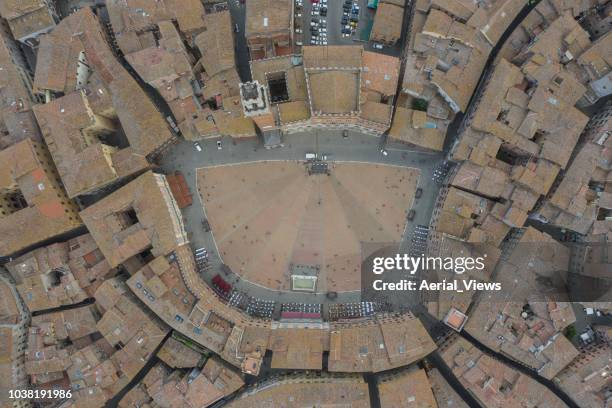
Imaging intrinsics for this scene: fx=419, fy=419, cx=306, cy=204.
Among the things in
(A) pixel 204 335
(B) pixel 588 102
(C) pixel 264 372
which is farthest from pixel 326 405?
(B) pixel 588 102

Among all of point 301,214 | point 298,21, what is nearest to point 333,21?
point 298,21

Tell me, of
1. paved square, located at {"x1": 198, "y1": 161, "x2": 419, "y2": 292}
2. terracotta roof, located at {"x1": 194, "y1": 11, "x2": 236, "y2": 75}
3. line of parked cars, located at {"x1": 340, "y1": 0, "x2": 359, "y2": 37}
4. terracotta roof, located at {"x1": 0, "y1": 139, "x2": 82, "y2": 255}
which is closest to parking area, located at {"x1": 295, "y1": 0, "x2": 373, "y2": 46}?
line of parked cars, located at {"x1": 340, "y1": 0, "x2": 359, "y2": 37}

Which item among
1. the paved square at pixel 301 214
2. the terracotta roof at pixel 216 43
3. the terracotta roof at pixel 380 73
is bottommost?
the paved square at pixel 301 214

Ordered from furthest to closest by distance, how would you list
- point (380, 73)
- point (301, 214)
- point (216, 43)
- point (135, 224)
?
point (301, 214) → point (216, 43) → point (135, 224) → point (380, 73)

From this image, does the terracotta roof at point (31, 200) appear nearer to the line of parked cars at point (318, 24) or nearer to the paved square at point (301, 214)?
the paved square at point (301, 214)

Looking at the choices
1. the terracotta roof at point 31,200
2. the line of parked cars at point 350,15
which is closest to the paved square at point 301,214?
the terracotta roof at point 31,200

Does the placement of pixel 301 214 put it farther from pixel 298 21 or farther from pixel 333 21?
pixel 333 21

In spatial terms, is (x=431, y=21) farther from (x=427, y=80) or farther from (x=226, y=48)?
(x=226, y=48)

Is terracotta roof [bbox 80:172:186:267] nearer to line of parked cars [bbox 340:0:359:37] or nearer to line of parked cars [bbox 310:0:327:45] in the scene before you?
line of parked cars [bbox 310:0:327:45]
